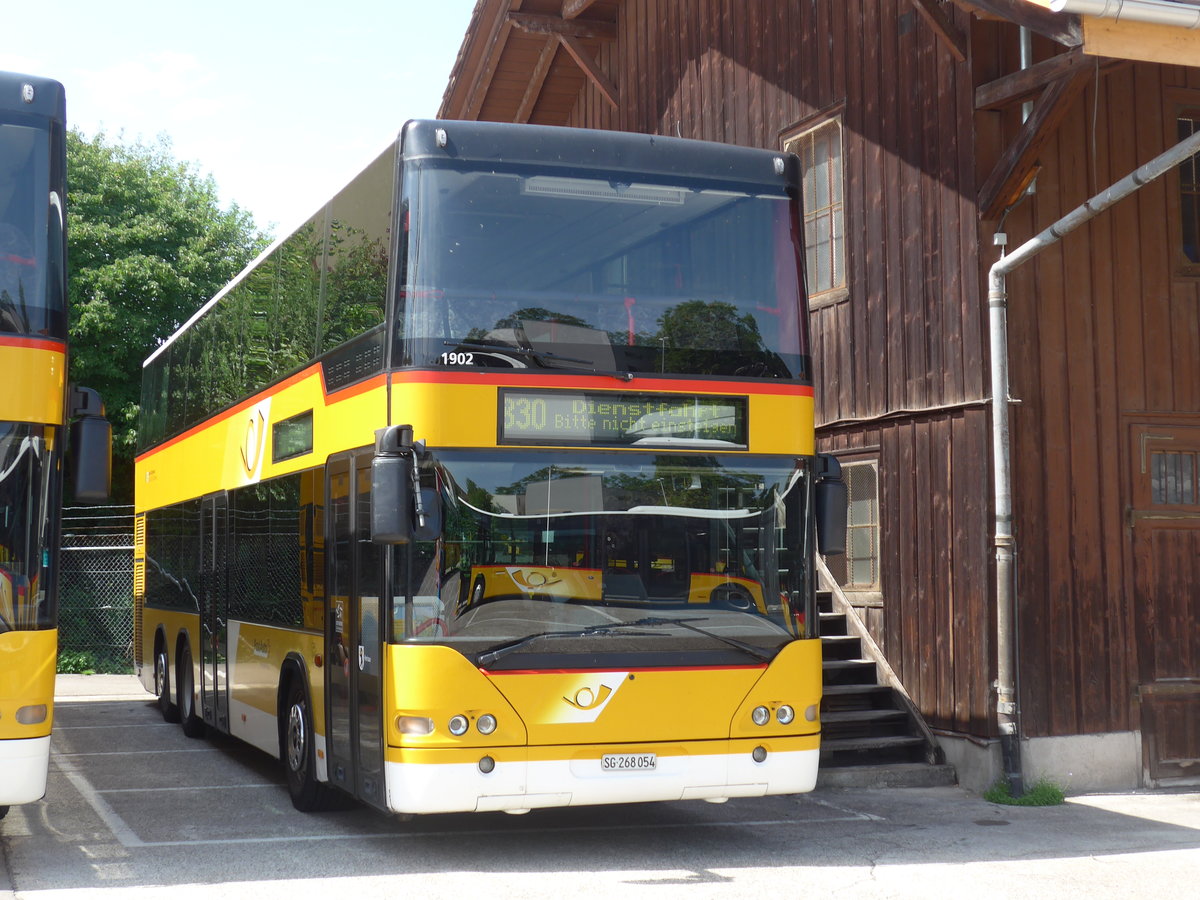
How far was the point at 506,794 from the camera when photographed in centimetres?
812

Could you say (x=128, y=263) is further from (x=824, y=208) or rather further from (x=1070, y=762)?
(x=1070, y=762)

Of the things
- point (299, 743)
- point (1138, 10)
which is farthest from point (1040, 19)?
point (299, 743)

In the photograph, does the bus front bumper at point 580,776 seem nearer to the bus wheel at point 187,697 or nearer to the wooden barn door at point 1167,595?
the wooden barn door at point 1167,595

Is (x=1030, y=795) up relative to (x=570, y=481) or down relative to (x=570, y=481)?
down

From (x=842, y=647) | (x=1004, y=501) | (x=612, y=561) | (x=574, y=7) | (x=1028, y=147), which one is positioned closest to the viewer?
(x=612, y=561)

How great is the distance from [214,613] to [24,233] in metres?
5.74

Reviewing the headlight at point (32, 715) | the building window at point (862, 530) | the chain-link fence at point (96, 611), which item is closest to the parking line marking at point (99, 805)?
the headlight at point (32, 715)

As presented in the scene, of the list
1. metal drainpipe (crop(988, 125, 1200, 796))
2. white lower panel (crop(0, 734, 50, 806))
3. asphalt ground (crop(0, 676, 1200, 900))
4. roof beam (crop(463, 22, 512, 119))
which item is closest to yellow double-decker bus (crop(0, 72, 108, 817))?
white lower panel (crop(0, 734, 50, 806))

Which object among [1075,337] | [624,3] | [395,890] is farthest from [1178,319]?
[624,3]

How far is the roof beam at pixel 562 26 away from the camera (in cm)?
1883

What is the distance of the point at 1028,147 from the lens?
11.0 m

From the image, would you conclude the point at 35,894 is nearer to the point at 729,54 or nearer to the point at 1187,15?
the point at 1187,15

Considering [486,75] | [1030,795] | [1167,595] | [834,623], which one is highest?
[486,75]

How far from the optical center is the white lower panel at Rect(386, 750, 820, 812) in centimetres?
804
